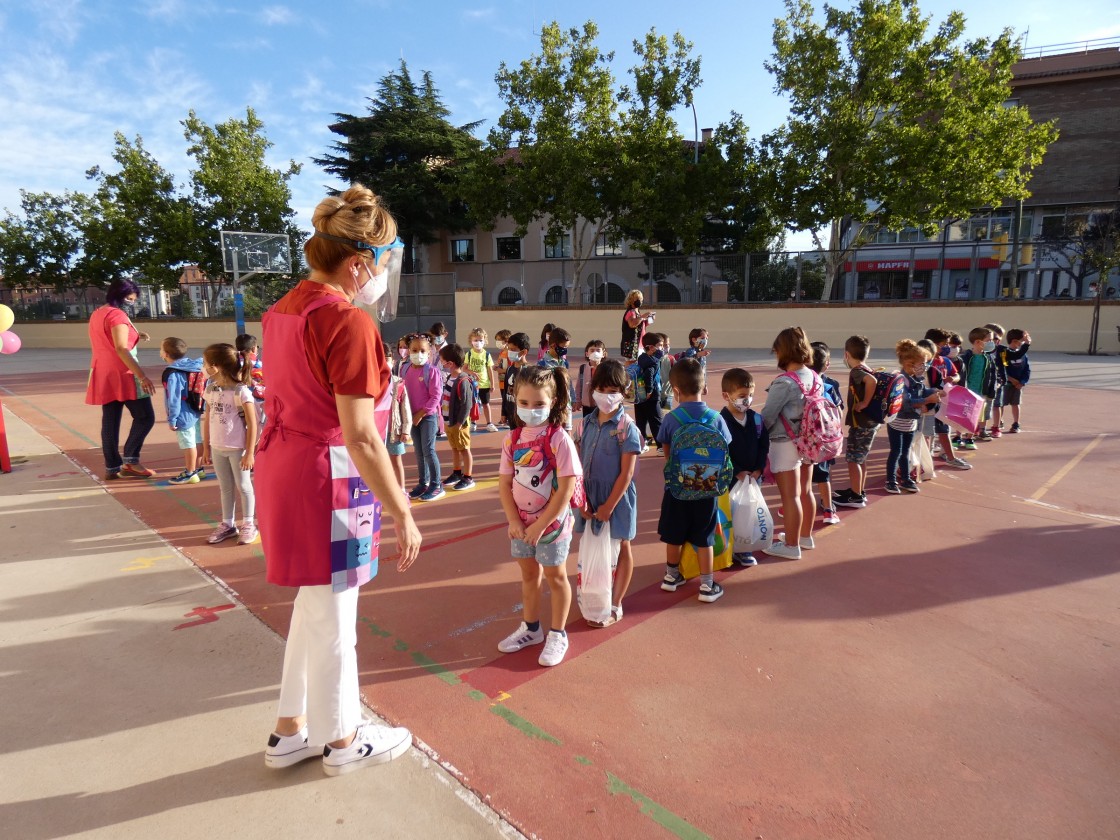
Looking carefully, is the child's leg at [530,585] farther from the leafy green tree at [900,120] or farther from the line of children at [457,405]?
the leafy green tree at [900,120]

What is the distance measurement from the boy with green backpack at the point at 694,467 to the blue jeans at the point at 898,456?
133 inches

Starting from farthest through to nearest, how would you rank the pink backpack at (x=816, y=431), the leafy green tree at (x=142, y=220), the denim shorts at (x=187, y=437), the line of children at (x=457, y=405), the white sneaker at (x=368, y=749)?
the leafy green tree at (x=142, y=220), the denim shorts at (x=187, y=437), the line of children at (x=457, y=405), the pink backpack at (x=816, y=431), the white sneaker at (x=368, y=749)

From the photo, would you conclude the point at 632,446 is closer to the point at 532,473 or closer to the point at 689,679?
the point at 532,473

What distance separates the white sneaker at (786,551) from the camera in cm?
464

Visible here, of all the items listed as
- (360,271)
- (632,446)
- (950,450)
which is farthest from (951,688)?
(950,450)

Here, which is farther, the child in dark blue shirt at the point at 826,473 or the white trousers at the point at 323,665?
the child in dark blue shirt at the point at 826,473

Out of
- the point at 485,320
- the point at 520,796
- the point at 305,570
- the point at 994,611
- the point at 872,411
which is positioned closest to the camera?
the point at 305,570

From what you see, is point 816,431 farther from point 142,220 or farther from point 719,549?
point 142,220

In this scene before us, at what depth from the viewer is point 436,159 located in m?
33.6

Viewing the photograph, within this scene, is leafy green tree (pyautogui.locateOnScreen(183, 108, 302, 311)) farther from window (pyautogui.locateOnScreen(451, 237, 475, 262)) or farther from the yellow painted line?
the yellow painted line

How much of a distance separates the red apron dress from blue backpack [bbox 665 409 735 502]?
6.56 feet

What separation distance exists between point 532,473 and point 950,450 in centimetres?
621

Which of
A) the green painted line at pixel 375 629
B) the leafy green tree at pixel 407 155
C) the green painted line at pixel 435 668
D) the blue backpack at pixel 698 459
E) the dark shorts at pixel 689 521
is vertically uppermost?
the leafy green tree at pixel 407 155

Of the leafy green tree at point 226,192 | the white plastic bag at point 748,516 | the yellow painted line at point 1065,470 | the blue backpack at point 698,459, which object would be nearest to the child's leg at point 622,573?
the blue backpack at point 698,459
